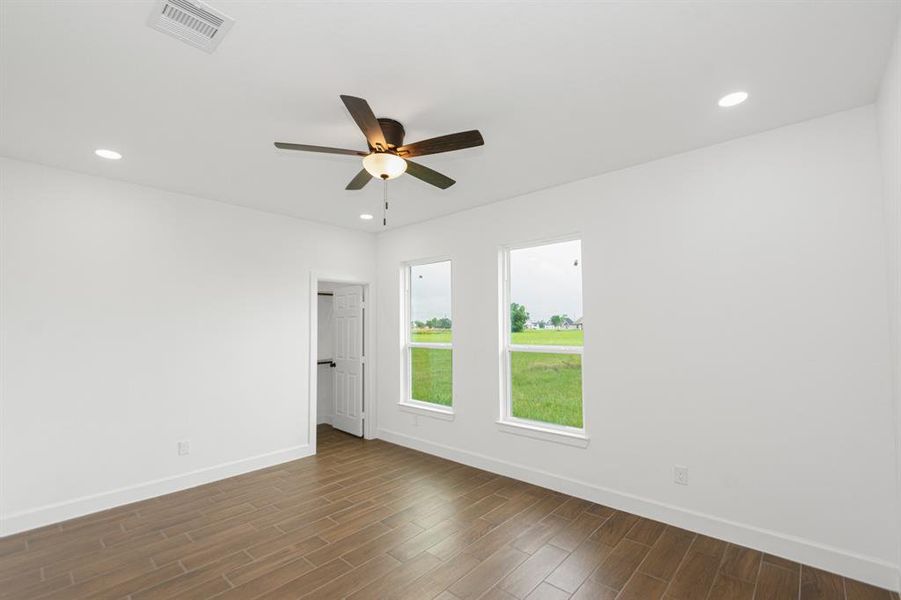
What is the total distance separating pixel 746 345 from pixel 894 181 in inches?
47.5

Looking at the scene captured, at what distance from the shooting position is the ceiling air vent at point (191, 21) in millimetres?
1686

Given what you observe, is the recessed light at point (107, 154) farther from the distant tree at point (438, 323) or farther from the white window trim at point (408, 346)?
the distant tree at point (438, 323)

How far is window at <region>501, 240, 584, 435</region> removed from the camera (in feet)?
12.8

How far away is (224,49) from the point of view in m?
1.95

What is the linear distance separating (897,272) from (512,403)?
3015mm

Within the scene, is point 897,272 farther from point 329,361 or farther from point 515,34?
point 329,361

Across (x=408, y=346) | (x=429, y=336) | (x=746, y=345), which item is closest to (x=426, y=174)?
(x=746, y=345)

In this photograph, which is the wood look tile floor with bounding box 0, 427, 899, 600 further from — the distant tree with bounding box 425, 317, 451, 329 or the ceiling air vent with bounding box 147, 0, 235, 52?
the ceiling air vent with bounding box 147, 0, 235, 52

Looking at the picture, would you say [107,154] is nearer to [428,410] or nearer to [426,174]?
[426,174]

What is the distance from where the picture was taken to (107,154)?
3.14 metres

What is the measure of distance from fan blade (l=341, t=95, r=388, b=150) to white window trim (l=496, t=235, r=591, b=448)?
7.19 ft

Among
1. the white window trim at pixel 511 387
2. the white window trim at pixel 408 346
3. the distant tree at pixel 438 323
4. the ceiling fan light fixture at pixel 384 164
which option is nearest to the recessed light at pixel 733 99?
the white window trim at pixel 511 387

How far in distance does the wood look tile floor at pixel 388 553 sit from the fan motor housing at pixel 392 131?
2.63m

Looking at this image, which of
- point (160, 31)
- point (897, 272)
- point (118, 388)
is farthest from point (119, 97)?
point (897, 272)
